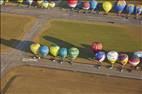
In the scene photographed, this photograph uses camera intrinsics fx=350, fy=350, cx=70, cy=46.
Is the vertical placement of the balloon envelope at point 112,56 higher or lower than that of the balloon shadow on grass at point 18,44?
higher

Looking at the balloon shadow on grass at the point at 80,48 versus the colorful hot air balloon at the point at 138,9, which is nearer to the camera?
the balloon shadow on grass at the point at 80,48

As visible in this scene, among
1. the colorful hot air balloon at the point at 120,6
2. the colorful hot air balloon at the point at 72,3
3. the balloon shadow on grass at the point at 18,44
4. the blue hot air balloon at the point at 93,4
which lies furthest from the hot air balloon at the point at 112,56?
the colorful hot air balloon at the point at 72,3

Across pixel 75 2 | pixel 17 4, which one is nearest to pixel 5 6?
pixel 17 4

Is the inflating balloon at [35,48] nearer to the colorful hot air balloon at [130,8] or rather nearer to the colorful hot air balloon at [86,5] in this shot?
the colorful hot air balloon at [86,5]

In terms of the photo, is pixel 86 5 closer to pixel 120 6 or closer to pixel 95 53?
pixel 120 6

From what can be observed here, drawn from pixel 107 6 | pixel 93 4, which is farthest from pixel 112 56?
pixel 93 4

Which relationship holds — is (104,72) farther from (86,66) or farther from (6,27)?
(6,27)
